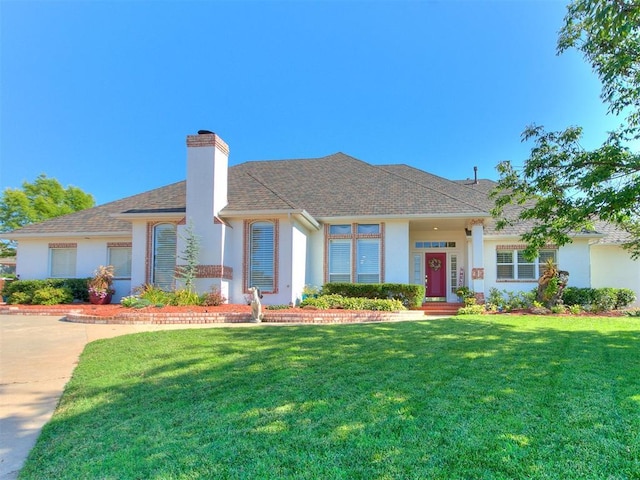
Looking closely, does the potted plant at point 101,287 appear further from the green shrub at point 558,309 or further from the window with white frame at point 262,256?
the green shrub at point 558,309

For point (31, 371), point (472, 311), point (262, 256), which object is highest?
point (262, 256)

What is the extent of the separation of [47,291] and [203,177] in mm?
7857

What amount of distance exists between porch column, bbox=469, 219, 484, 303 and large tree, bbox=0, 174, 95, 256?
3379 cm

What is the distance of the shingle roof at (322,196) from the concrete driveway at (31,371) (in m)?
6.31

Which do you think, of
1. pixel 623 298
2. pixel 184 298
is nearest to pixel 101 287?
pixel 184 298

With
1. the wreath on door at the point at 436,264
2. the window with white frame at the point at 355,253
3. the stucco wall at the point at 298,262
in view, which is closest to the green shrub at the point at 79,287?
the stucco wall at the point at 298,262

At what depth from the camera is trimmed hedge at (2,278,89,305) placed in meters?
16.3

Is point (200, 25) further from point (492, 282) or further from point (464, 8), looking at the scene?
point (492, 282)

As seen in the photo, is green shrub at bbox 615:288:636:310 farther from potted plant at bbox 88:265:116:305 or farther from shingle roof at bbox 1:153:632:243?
potted plant at bbox 88:265:116:305

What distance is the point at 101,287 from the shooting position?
16844mm

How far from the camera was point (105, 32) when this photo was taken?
14547 millimetres

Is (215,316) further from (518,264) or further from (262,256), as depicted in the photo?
(518,264)

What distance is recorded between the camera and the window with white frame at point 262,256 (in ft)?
50.6

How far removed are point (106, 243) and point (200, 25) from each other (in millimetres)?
10367
